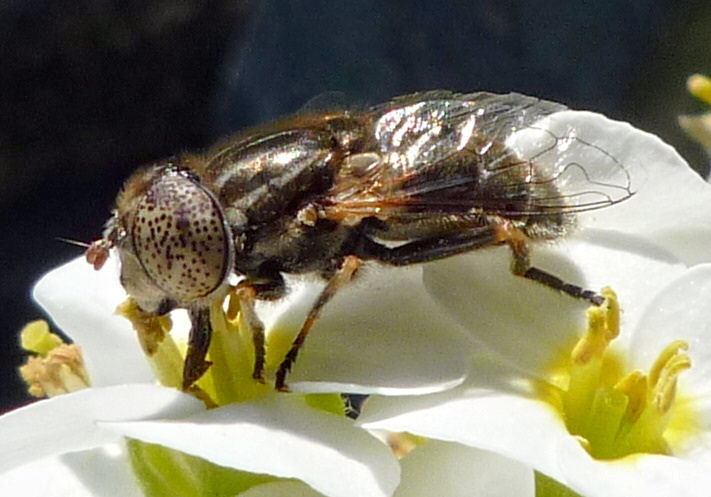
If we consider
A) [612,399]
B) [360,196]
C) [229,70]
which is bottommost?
[229,70]

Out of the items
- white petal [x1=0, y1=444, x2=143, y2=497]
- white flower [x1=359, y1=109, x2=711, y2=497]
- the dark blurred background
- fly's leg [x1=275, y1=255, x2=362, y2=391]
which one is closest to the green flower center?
white flower [x1=359, y1=109, x2=711, y2=497]

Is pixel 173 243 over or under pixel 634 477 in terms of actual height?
Result: over

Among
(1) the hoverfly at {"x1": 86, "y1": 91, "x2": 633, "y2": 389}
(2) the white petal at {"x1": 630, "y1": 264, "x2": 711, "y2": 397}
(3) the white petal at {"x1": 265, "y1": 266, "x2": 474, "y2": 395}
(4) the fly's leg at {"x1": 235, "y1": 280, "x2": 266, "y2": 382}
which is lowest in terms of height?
(2) the white petal at {"x1": 630, "y1": 264, "x2": 711, "y2": 397}

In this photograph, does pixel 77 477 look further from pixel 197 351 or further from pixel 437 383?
pixel 437 383

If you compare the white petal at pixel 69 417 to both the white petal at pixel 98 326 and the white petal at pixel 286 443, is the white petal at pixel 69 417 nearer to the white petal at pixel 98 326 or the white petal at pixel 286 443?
the white petal at pixel 286 443

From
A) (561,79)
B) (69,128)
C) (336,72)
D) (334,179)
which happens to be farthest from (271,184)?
(69,128)

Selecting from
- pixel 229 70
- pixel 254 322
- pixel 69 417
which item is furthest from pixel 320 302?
pixel 229 70

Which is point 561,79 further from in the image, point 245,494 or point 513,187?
point 245,494

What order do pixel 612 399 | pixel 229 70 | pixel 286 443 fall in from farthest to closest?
pixel 229 70
pixel 612 399
pixel 286 443

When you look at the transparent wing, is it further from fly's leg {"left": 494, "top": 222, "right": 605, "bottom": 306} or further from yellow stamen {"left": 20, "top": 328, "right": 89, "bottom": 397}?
yellow stamen {"left": 20, "top": 328, "right": 89, "bottom": 397}
